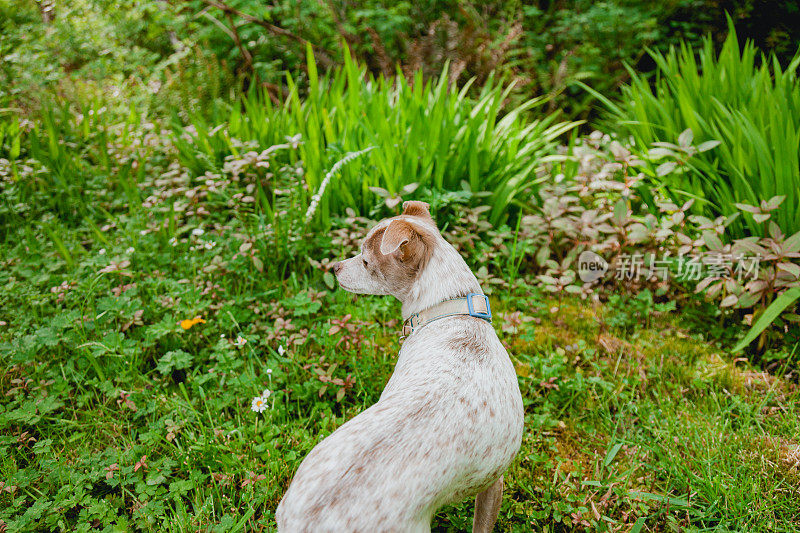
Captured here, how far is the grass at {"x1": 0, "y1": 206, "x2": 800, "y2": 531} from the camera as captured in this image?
6.98ft

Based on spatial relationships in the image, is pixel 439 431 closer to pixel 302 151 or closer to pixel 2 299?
pixel 302 151

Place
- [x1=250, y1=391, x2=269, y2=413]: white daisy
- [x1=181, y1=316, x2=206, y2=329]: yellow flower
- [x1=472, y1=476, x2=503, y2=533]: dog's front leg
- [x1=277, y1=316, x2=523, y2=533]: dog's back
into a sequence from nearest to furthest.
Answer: [x1=277, y1=316, x2=523, y2=533]: dog's back < [x1=472, y1=476, x2=503, y2=533]: dog's front leg < [x1=250, y1=391, x2=269, y2=413]: white daisy < [x1=181, y1=316, x2=206, y2=329]: yellow flower

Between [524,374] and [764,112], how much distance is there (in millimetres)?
2627

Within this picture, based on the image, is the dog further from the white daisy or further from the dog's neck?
the white daisy

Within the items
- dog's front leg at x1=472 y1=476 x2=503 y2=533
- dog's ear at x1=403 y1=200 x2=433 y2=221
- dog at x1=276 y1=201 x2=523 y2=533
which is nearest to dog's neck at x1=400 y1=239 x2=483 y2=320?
dog at x1=276 y1=201 x2=523 y2=533

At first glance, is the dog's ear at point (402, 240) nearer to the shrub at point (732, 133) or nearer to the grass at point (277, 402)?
the grass at point (277, 402)

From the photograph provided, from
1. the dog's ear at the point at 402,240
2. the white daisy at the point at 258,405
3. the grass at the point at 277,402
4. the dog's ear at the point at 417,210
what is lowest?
the grass at the point at 277,402

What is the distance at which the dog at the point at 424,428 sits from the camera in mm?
1292

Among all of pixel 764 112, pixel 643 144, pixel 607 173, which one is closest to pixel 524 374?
pixel 607 173

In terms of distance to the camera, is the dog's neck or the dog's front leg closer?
the dog's front leg

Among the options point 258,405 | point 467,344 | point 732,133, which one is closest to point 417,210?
point 467,344

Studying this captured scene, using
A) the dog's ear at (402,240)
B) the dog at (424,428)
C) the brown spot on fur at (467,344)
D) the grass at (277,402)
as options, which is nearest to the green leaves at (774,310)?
the grass at (277,402)

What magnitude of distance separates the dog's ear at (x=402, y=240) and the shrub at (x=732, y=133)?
214 centimetres

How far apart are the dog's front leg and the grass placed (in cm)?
23
